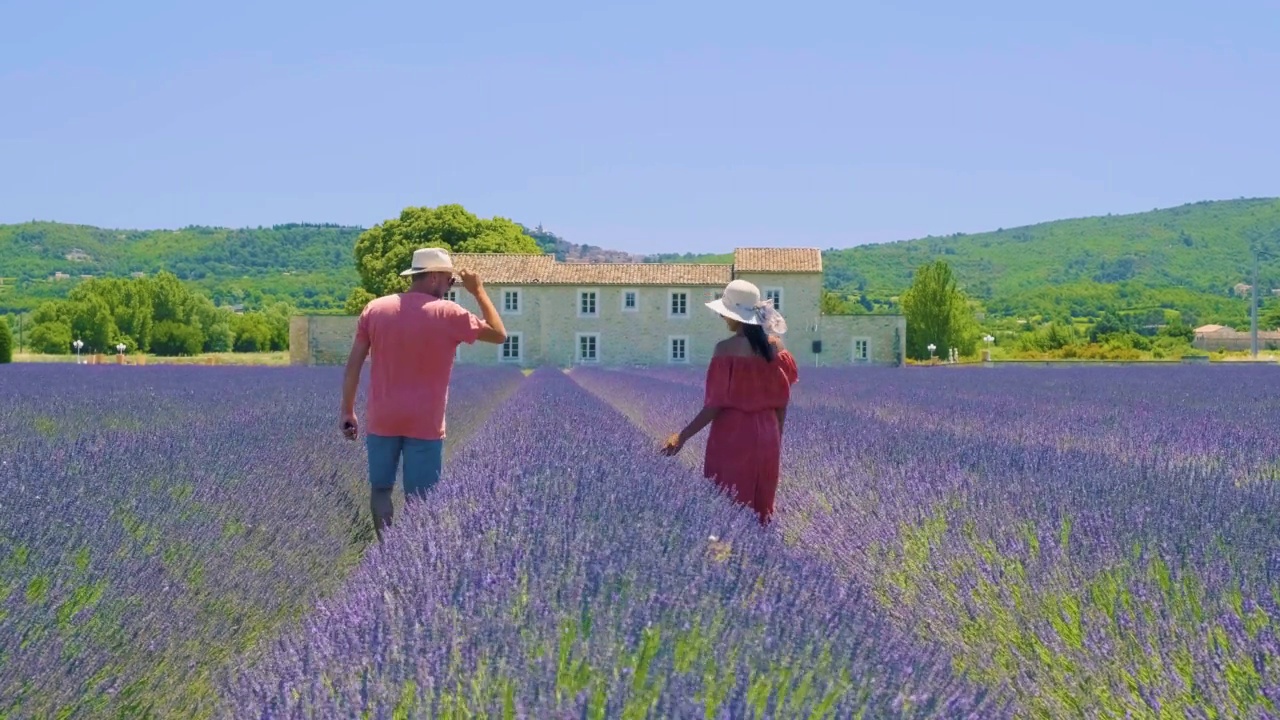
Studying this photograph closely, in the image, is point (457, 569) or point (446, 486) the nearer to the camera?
A: point (457, 569)

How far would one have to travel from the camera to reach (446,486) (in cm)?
433

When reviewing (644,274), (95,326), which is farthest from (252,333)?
(644,274)

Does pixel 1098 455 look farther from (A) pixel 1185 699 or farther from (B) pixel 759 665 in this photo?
(B) pixel 759 665

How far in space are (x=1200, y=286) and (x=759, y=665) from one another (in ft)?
438

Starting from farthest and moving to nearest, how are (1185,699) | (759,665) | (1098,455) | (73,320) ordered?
(73,320) < (1098,455) < (1185,699) < (759,665)

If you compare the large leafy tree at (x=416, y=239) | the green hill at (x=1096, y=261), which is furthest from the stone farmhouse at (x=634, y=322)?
the green hill at (x=1096, y=261)

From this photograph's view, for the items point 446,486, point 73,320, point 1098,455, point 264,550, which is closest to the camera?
point 264,550

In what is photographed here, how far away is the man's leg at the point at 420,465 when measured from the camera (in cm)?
475

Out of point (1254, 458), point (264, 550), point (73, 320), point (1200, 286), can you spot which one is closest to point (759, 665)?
point (264, 550)

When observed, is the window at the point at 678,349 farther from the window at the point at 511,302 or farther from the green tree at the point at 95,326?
the green tree at the point at 95,326

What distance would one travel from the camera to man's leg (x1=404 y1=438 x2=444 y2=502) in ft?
15.6

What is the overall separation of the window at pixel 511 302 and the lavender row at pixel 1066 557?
3370cm

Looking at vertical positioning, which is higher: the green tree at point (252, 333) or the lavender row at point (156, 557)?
the lavender row at point (156, 557)

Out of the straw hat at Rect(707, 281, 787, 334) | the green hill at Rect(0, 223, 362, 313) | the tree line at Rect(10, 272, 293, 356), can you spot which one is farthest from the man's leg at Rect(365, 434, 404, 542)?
the green hill at Rect(0, 223, 362, 313)
